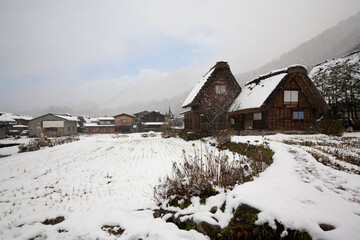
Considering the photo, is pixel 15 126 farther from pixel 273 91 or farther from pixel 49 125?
pixel 273 91

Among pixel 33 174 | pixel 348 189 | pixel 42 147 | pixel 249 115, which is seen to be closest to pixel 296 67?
pixel 249 115

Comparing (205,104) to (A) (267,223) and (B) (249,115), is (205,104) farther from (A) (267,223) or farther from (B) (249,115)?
(A) (267,223)

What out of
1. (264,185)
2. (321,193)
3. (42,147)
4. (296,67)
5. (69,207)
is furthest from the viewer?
(296,67)

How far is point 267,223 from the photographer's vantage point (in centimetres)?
237

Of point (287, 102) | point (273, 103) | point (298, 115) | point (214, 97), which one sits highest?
point (214, 97)

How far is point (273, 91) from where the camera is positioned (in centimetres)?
1642

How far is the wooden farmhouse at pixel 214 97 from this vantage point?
18.8 metres

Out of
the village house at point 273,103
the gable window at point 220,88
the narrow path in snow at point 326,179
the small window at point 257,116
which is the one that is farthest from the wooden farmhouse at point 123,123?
the narrow path in snow at point 326,179

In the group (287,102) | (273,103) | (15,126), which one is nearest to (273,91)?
(273,103)

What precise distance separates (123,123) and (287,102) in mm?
42394

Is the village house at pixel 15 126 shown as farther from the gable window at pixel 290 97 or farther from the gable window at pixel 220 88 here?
the gable window at pixel 290 97

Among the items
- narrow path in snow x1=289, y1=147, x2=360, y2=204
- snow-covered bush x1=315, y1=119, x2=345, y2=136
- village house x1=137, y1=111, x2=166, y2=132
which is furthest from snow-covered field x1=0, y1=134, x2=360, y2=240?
village house x1=137, y1=111, x2=166, y2=132

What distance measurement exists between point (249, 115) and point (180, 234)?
60.7 ft

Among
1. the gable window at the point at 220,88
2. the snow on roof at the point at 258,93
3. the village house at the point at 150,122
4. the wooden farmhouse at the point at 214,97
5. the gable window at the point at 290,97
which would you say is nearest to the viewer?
the snow on roof at the point at 258,93
